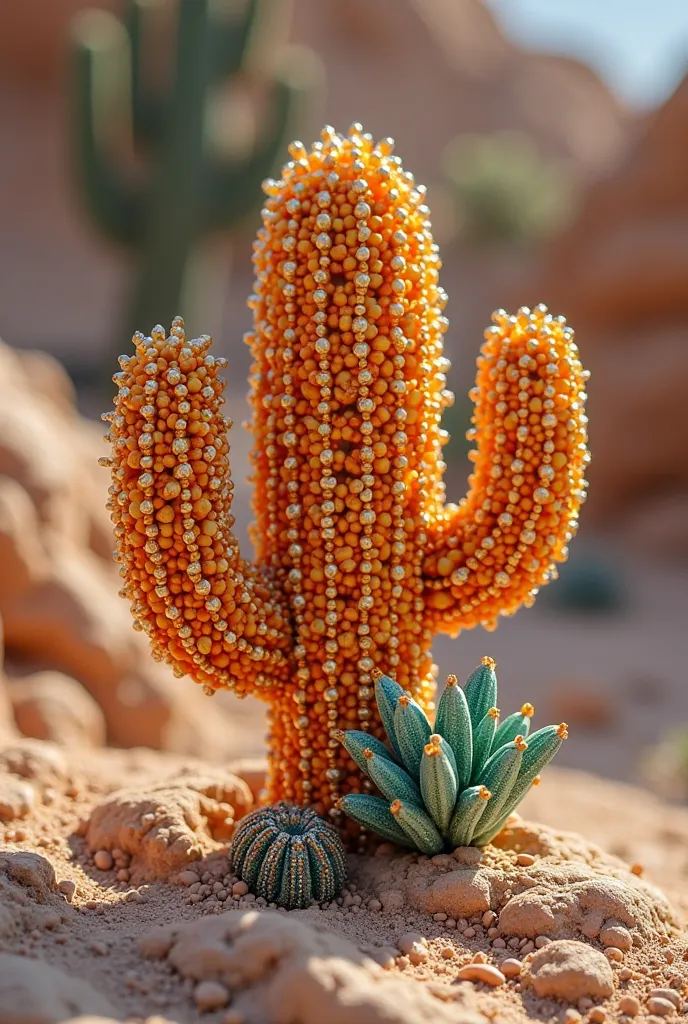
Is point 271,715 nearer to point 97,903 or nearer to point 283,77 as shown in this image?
point 97,903

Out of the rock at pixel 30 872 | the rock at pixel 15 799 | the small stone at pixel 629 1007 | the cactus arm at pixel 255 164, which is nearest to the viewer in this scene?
the small stone at pixel 629 1007

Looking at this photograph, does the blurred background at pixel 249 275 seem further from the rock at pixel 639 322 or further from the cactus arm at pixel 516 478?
the cactus arm at pixel 516 478

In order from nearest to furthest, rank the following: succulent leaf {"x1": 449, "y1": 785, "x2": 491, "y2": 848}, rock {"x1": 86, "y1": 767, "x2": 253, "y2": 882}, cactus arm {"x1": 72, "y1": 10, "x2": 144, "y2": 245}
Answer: succulent leaf {"x1": 449, "y1": 785, "x2": 491, "y2": 848}, rock {"x1": 86, "y1": 767, "x2": 253, "y2": 882}, cactus arm {"x1": 72, "y1": 10, "x2": 144, "y2": 245}

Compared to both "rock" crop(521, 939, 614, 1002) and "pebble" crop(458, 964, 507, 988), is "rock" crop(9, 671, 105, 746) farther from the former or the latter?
"rock" crop(521, 939, 614, 1002)

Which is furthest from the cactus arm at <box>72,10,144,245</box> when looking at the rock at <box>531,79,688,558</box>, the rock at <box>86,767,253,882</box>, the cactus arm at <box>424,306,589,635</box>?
the rock at <box>86,767,253,882</box>

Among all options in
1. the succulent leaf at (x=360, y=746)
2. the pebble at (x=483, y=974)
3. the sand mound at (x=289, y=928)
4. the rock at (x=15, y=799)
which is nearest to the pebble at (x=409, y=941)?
the sand mound at (x=289, y=928)

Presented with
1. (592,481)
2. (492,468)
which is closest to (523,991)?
(492,468)

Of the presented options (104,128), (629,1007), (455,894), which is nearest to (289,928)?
(455,894)
